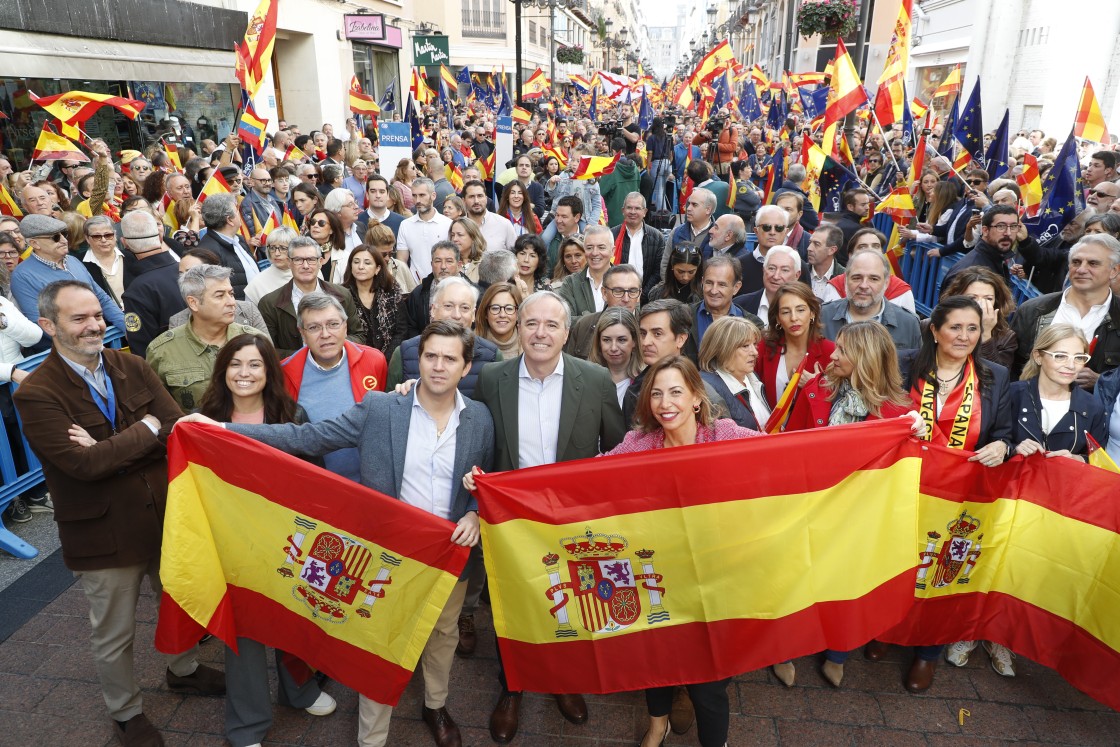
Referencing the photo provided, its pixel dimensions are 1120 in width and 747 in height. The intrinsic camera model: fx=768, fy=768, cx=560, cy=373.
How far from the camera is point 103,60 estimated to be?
1459 cm

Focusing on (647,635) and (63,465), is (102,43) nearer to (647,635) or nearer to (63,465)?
(63,465)

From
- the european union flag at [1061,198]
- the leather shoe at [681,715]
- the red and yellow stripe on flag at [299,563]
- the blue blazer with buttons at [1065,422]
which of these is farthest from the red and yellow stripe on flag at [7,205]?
the european union flag at [1061,198]

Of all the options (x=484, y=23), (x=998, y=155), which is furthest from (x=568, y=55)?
(x=998, y=155)

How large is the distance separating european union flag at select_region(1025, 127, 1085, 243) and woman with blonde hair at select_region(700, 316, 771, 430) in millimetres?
4714

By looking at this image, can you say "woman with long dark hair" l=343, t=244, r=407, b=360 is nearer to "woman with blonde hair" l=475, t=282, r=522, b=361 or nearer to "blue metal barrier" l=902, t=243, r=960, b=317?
"woman with blonde hair" l=475, t=282, r=522, b=361

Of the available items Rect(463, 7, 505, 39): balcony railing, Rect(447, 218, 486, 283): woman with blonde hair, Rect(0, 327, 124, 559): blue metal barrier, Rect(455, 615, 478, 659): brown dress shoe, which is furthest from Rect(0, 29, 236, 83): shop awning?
Rect(463, 7, 505, 39): balcony railing

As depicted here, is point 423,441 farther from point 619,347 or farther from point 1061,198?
point 1061,198

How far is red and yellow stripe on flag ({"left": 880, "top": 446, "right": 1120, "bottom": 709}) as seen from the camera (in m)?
3.37

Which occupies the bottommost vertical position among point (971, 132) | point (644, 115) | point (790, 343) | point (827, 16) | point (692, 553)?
point (692, 553)

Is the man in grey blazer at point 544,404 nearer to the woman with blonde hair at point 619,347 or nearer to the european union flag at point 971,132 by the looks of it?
the woman with blonde hair at point 619,347

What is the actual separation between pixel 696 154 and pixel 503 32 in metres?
48.3

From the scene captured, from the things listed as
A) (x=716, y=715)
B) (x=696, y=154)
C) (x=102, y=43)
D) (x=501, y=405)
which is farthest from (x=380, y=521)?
(x=102, y=43)

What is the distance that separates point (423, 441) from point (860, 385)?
81.5 inches

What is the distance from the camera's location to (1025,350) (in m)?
4.77
